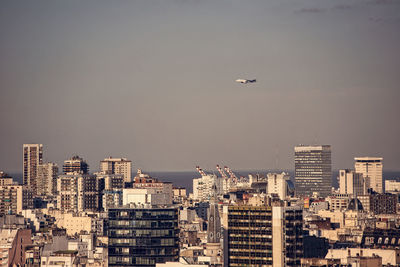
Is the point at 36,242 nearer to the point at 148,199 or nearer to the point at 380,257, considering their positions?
the point at 148,199

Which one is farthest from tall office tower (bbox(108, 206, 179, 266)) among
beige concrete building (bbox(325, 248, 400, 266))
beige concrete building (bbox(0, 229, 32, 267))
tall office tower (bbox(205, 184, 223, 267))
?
beige concrete building (bbox(0, 229, 32, 267))

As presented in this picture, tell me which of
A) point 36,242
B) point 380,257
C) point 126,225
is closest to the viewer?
point 126,225

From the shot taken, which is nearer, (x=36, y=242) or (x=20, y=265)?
(x=20, y=265)

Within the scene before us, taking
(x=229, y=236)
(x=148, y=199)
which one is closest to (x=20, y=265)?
(x=148, y=199)

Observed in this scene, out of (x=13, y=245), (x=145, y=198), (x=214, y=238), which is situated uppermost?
(x=145, y=198)

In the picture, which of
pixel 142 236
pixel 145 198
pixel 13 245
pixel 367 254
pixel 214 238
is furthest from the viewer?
pixel 13 245

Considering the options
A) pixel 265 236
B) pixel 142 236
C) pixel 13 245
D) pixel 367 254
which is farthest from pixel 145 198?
pixel 13 245

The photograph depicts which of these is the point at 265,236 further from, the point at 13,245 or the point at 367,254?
the point at 13,245
